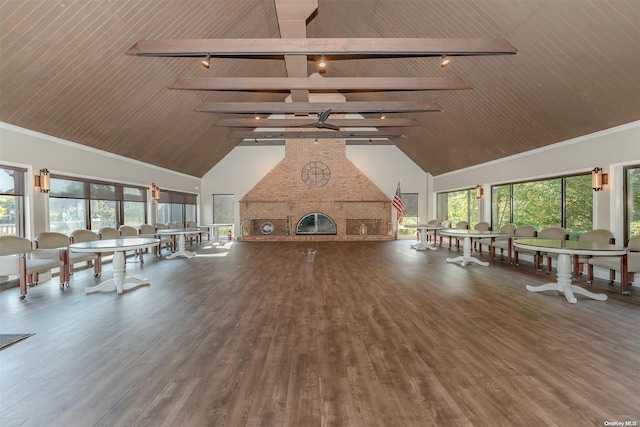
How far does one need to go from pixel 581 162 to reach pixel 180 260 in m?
8.68

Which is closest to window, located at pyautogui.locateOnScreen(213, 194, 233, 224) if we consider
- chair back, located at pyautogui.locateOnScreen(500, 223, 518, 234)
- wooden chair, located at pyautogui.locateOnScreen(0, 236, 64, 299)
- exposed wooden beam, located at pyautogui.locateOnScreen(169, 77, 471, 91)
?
exposed wooden beam, located at pyautogui.locateOnScreen(169, 77, 471, 91)

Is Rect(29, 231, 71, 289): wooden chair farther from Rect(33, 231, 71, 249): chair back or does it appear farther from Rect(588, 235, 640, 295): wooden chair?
Rect(588, 235, 640, 295): wooden chair

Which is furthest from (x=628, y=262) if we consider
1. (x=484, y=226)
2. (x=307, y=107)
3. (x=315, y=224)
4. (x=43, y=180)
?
(x=315, y=224)

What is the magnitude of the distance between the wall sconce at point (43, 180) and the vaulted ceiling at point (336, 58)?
77cm

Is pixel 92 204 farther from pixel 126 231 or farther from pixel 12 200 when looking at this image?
pixel 12 200

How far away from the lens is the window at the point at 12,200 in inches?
185

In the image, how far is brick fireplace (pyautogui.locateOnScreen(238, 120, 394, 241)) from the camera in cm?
1209

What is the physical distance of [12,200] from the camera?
487 cm

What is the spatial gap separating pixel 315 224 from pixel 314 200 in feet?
3.19

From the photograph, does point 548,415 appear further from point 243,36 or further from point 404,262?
point 243,36

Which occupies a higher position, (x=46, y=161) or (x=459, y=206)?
(x=46, y=161)

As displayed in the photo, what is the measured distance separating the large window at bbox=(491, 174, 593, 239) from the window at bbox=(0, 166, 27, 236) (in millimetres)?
9923

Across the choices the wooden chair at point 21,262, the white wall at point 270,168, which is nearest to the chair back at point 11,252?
the wooden chair at point 21,262

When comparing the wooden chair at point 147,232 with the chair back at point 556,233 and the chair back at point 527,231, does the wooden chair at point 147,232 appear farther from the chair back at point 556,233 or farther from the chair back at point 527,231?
the chair back at point 556,233
